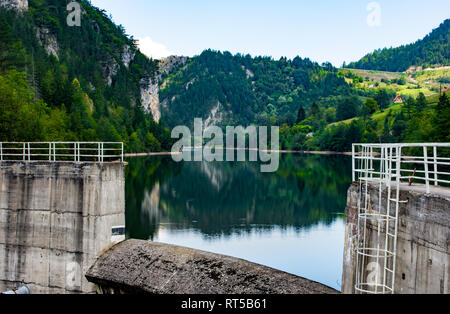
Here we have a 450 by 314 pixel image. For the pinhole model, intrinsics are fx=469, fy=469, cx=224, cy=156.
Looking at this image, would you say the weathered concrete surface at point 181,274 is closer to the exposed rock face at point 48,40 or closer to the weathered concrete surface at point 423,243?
the weathered concrete surface at point 423,243

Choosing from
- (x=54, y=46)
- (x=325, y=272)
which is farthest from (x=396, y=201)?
(x=54, y=46)

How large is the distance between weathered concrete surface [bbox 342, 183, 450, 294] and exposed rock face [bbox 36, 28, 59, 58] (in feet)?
499

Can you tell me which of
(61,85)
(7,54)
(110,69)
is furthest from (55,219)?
(110,69)

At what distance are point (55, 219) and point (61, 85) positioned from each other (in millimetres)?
88062

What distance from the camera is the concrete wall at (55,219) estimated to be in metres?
22.0

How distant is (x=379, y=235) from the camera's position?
13.1m

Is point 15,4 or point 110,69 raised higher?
point 15,4

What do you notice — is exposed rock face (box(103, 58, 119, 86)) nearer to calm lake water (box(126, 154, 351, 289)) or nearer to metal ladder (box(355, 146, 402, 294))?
calm lake water (box(126, 154, 351, 289))

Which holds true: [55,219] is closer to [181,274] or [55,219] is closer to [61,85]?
[181,274]

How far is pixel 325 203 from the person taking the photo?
6000 cm

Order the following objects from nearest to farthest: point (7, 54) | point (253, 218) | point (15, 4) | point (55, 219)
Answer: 1. point (55, 219)
2. point (253, 218)
3. point (7, 54)
4. point (15, 4)

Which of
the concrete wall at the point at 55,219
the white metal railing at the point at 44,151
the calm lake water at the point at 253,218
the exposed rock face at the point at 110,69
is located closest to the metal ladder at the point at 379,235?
the white metal railing at the point at 44,151
